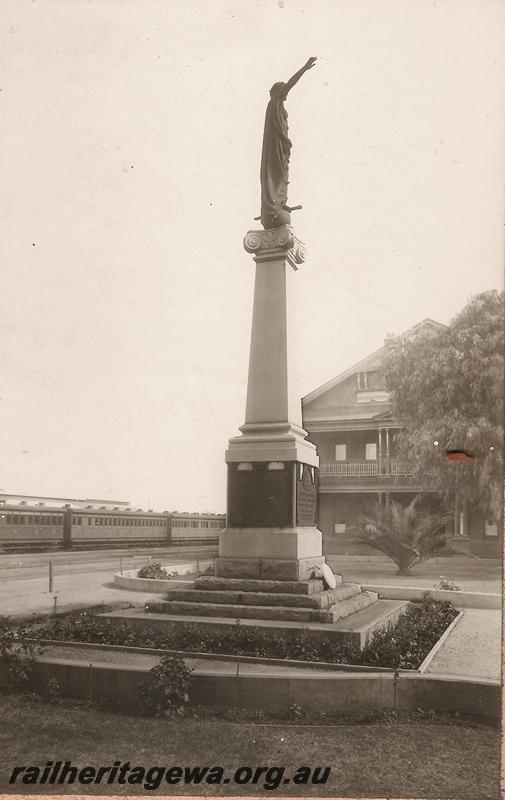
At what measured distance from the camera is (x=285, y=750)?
15.1 ft

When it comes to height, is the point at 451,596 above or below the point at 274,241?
below

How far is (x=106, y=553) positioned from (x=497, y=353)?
42.5ft

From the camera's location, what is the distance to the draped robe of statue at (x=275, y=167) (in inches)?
314

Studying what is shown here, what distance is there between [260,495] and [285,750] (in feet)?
10.1

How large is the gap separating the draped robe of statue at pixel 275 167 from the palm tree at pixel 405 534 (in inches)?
315

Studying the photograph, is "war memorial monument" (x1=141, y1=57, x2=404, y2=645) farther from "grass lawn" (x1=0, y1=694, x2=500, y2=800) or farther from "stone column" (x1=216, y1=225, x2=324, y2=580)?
"grass lawn" (x1=0, y1=694, x2=500, y2=800)

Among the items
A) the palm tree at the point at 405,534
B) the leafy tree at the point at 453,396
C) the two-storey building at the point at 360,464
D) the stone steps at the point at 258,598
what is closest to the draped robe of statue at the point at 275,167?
the leafy tree at the point at 453,396

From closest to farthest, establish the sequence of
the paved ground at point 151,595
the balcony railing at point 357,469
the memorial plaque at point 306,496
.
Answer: the paved ground at point 151,595 < the memorial plaque at point 306,496 < the balcony railing at point 357,469

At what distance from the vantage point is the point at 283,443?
7398 mm

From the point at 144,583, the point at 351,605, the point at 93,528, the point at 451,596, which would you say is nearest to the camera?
the point at 351,605

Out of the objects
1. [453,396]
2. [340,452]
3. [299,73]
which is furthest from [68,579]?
[299,73]

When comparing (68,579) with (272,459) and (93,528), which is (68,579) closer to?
(93,528)

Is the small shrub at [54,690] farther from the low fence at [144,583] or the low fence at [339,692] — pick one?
the low fence at [144,583]

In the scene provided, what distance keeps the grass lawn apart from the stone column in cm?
228
